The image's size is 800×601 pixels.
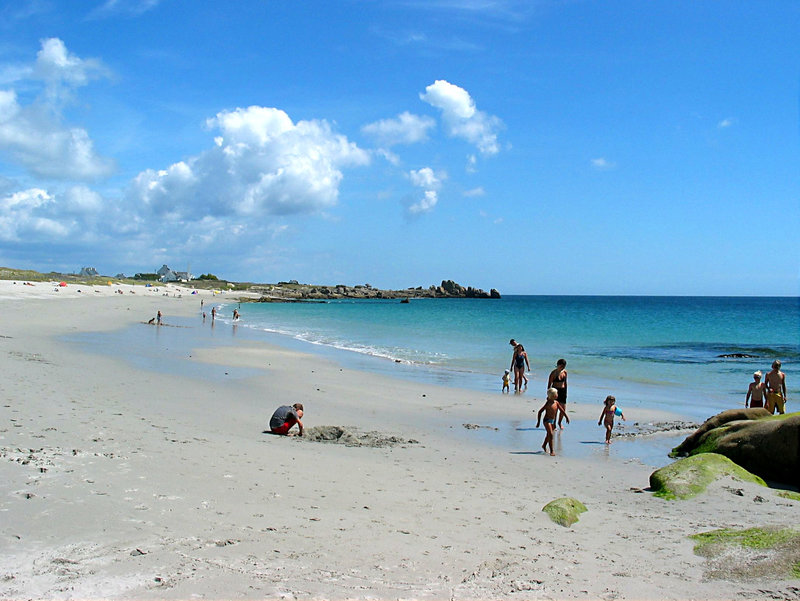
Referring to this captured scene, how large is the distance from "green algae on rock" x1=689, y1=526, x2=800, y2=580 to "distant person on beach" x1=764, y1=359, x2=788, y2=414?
30.6 feet

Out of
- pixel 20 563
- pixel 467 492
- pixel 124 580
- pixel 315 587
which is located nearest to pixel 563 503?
pixel 467 492

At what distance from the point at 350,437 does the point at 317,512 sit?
15.1 feet

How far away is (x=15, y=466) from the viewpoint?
6.67m

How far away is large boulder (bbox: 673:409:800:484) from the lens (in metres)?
8.85

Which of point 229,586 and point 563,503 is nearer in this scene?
point 229,586

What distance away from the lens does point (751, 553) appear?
17.1 ft

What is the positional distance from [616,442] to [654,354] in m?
24.2

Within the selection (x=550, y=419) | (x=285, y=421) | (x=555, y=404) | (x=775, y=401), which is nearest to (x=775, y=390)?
(x=775, y=401)

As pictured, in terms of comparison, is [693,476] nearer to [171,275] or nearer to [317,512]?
[317,512]

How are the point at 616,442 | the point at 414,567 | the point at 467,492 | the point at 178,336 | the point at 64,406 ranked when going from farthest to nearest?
the point at 178,336 → the point at 616,442 → the point at 64,406 → the point at 467,492 → the point at 414,567

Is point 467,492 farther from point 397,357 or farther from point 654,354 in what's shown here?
point 654,354

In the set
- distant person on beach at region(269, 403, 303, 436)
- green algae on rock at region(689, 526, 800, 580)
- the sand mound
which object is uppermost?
green algae on rock at region(689, 526, 800, 580)

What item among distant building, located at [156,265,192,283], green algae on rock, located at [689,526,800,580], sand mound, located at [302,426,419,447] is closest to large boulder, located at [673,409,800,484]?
green algae on rock, located at [689,526,800,580]

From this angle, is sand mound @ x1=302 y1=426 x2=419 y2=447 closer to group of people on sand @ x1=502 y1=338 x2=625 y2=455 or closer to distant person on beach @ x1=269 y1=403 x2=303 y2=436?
distant person on beach @ x1=269 y1=403 x2=303 y2=436
